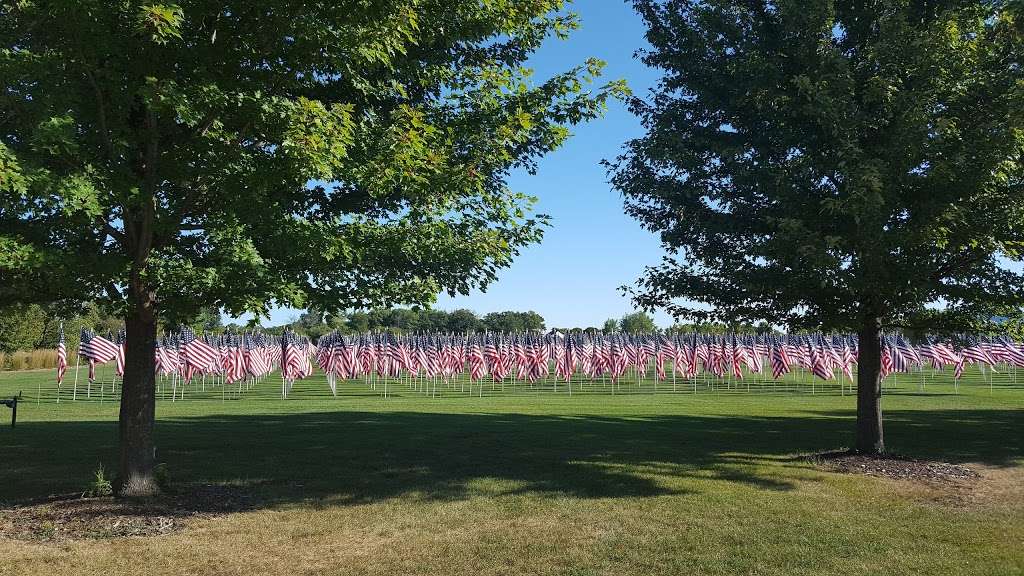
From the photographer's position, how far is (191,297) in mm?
8695

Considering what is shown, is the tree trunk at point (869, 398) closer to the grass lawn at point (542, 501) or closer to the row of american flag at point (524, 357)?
the grass lawn at point (542, 501)

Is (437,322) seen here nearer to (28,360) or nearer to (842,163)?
(28,360)

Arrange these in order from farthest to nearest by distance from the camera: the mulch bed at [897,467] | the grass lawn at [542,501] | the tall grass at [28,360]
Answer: the tall grass at [28,360], the mulch bed at [897,467], the grass lawn at [542,501]

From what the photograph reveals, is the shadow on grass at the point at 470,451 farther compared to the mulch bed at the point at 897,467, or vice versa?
the mulch bed at the point at 897,467

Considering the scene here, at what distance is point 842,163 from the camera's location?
1094 cm

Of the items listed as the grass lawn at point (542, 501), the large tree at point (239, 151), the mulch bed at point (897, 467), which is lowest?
the grass lawn at point (542, 501)

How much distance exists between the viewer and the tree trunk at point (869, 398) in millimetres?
13250

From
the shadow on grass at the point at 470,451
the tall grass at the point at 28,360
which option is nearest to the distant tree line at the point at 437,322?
the tall grass at the point at 28,360

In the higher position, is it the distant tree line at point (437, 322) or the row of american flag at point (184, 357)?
the distant tree line at point (437, 322)

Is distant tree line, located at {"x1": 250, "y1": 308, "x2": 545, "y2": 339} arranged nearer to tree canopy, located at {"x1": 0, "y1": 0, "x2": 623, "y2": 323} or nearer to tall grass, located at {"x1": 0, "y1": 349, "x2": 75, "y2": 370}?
tall grass, located at {"x1": 0, "y1": 349, "x2": 75, "y2": 370}

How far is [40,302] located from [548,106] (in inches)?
294

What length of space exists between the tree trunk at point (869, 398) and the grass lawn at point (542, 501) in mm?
1579

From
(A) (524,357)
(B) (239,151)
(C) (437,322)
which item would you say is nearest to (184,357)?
(A) (524,357)

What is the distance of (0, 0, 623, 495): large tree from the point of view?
7.65m
